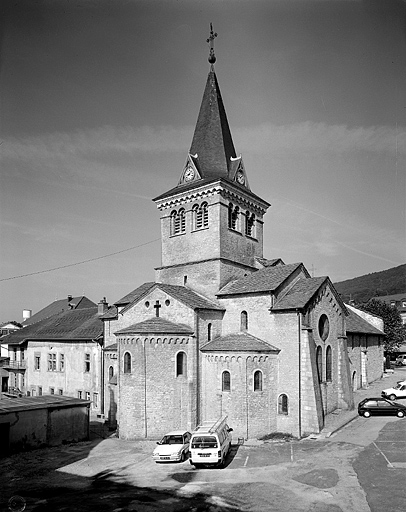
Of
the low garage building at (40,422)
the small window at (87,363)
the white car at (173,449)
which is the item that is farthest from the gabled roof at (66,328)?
the white car at (173,449)

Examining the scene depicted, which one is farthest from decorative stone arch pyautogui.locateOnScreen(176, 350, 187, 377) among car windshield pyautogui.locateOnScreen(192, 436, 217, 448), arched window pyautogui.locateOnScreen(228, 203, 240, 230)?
arched window pyautogui.locateOnScreen(228, 203, 240, 230)

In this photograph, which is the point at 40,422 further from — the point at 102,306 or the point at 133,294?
the point at 102,306

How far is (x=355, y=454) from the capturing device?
21.4m

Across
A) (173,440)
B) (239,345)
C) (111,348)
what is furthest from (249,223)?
(173,440)

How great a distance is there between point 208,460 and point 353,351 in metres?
24.7

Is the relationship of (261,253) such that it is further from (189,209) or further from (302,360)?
(302,360)

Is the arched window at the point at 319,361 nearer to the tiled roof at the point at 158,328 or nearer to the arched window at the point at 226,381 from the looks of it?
the arched window at the point at 226,381

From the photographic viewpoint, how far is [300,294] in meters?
29.4

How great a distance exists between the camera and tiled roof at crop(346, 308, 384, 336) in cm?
4125

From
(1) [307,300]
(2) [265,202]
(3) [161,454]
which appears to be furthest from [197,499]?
(2) [265,202]

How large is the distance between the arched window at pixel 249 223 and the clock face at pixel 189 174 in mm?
5561

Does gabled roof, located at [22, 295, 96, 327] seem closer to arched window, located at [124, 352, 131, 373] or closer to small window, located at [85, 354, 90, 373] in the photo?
small window, located at [85, 354, 90, 373]

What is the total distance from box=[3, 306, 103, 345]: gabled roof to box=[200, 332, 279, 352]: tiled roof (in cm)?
1458

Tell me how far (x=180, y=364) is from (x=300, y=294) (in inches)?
373
